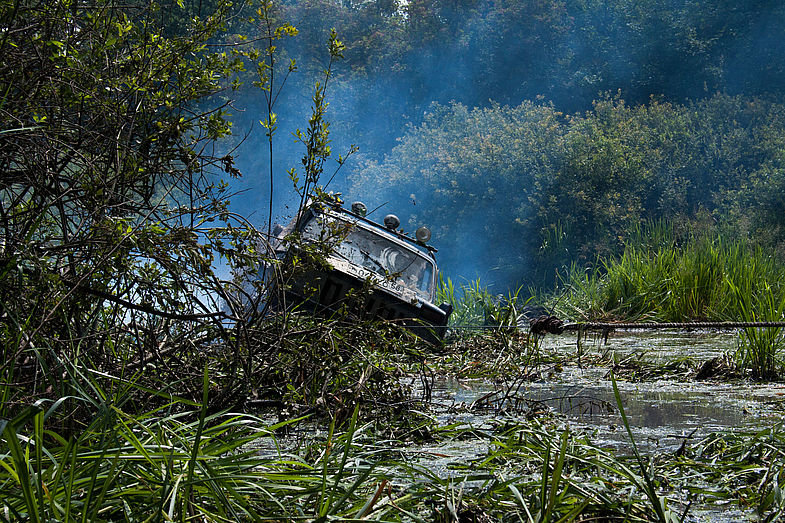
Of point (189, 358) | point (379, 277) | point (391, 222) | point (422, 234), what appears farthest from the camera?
point (391, 222)

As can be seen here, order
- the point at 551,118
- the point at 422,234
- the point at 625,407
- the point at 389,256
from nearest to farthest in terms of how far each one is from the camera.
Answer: the point at 625,407 → the point at 389,256 → the point at 422,234 → the point at 551,118

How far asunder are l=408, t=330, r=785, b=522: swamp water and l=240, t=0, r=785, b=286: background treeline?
1612 centimetres

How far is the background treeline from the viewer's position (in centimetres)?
2347

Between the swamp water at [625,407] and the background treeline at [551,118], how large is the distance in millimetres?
16122

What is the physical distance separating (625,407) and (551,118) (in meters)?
20.9

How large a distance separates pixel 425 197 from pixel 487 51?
1335cm

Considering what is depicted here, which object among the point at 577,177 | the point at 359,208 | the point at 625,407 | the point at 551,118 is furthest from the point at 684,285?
the point at 551,118

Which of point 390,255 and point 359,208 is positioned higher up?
point 359,208

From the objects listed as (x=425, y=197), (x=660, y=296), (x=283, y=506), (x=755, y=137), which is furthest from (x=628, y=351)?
(x=755, y=137)

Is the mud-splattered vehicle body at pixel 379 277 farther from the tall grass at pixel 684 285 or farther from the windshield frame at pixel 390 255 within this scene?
the tall grass at pixel 684 285

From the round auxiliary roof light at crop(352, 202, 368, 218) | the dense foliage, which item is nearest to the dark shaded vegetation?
the round auxiliary roof light at crop(352, 202, 368, 218)

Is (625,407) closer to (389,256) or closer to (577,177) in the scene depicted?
(389,256)

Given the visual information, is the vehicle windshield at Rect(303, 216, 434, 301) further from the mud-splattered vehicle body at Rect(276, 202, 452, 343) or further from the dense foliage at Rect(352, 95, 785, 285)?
the dense foliage at Rect(352, 95, 785, 285)

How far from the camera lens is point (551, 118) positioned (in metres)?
24.5
